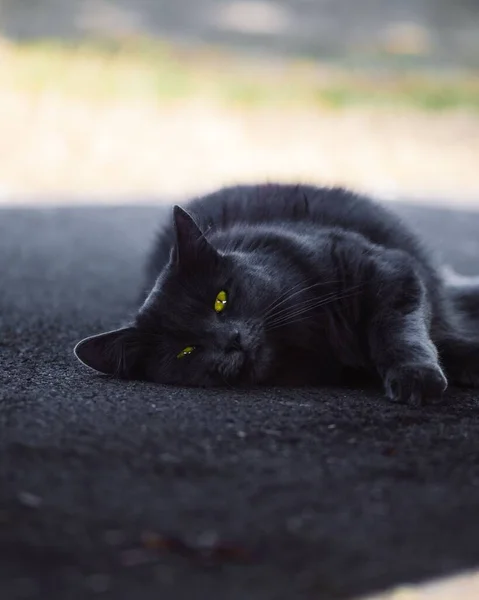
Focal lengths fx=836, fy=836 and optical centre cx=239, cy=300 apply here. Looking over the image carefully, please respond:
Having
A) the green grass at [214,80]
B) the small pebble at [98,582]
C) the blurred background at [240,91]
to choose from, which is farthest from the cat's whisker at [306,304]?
the green grass at [214,80]

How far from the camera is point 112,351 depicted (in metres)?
1.67

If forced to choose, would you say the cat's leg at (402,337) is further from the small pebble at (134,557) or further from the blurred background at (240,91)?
the blurred background at (240,91)

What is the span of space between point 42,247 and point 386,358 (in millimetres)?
2054

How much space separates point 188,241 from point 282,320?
25 centimetres

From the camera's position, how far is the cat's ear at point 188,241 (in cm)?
166

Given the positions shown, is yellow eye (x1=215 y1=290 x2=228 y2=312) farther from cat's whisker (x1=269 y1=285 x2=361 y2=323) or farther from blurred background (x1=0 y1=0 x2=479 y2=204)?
blurred background (x1=0 y1=0 x2=479 y2=204)

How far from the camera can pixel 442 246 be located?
339cm

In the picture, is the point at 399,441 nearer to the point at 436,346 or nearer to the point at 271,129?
the point at 436,346

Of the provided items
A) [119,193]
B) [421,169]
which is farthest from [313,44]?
[119,193]

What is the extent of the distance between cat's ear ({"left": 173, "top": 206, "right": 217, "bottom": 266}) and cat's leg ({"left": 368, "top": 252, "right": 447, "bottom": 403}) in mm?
356

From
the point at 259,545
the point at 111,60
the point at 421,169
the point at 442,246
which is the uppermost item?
the point at 111,60

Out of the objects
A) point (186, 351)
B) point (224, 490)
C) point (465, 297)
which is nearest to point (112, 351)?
point (186, 351)

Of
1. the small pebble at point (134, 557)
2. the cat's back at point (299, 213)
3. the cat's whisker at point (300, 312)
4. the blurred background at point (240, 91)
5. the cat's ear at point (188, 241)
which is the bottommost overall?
the small pebble at point (134, 557)

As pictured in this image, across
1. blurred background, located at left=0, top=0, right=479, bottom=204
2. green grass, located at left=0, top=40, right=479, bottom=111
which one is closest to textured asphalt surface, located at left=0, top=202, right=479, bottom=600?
blurred background, located at left=0, top=0, right=479, bottom=204
